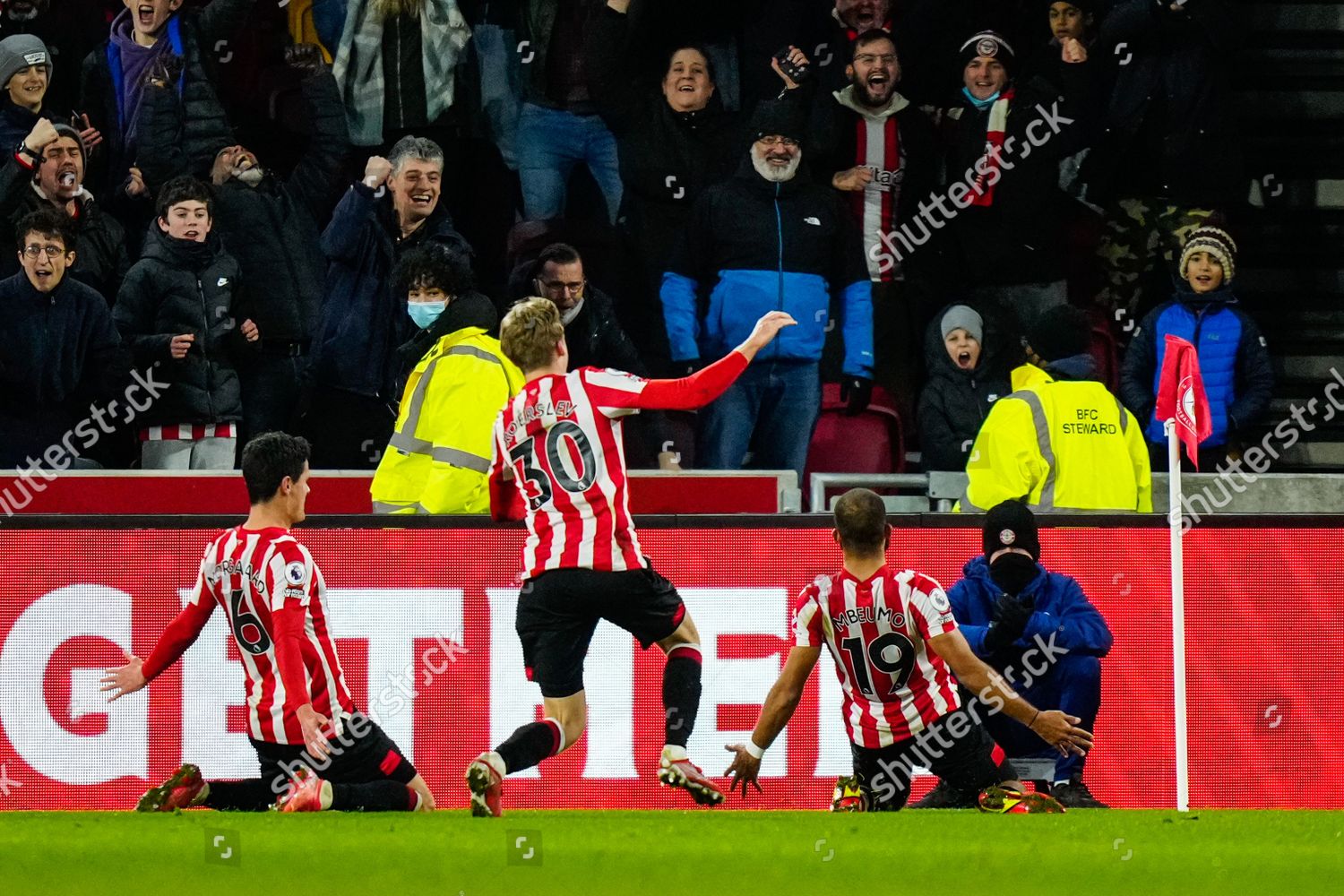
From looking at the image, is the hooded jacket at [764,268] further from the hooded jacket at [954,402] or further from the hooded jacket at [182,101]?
the hooded jacket at [182,101]

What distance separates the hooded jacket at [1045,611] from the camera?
26.7ft

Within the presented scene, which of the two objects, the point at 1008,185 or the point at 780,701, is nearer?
the point at 780,701

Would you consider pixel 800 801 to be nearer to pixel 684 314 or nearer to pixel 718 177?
pixel 684 314

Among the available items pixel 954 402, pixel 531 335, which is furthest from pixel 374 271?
pixel 531 335

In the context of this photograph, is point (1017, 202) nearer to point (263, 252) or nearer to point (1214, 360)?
point (1214, 360)

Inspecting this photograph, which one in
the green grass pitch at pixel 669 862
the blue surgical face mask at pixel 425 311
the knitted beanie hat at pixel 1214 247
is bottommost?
the green grass pitch at pixel 669 862

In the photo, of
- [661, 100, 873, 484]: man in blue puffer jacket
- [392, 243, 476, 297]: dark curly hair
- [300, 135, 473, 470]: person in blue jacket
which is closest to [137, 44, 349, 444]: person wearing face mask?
[300, 135, 473, 470]: person in blue jacket

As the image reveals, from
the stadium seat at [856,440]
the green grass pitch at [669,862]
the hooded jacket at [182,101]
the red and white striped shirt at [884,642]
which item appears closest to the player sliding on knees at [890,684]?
the red and white striped shirt at [884,642]

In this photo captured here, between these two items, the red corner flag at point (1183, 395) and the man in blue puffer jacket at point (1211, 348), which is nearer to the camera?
the red corner flag at point (1183, 395)

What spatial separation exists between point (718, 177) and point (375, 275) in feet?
6.39

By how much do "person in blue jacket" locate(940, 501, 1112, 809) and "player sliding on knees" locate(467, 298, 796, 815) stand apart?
5.03 ft

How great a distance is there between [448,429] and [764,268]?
2287 millimetres

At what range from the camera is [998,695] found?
687 cm

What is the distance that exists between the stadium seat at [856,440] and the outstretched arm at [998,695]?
379cm
